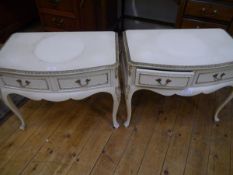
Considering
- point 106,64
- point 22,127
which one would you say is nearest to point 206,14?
point 106,64

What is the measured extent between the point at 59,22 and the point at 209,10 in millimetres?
1221

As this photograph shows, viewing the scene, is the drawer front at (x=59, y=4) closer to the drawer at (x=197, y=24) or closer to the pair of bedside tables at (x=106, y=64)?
the pair of bedside tables at (x=106, y=64)

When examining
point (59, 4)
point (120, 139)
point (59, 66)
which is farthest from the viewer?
point (59, 4)

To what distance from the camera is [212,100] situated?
1.54m

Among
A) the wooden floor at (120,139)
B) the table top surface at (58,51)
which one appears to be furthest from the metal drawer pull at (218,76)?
the table top surface at (58,51)

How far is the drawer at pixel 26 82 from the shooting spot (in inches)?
38.0

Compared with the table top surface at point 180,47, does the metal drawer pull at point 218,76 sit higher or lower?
lower

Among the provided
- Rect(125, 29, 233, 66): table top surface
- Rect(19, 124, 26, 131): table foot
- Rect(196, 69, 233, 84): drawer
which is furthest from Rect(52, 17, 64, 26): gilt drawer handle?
Rect(196, 69, 233, 84): drawer

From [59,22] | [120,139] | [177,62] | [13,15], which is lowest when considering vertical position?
[120,139]

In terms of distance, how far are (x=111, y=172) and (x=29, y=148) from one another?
0.54 m

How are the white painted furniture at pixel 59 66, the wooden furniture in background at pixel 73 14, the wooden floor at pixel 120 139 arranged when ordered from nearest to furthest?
the white painted furniture at pixel 59 66, the wooden floor at pixel 120 139, the wooden furniture in background at pixel 73 14

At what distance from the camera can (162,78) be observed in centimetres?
99

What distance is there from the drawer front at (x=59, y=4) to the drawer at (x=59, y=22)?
0.08 metres

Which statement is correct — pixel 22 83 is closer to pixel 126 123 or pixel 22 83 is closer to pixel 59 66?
pixel 59 66
